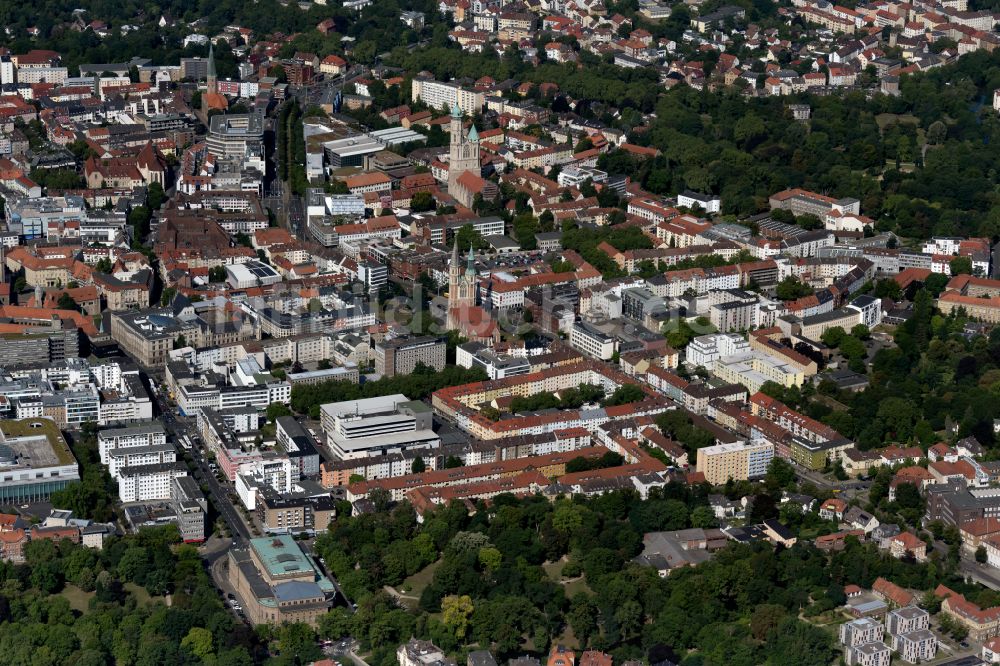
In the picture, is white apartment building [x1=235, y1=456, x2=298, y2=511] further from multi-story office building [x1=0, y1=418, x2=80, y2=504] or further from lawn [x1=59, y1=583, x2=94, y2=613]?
lawn [x1=59, y1=583, x2=94, y2=613]

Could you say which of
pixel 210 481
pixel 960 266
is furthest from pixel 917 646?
pixel 960 266

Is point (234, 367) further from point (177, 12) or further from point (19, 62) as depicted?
point (177, 12)

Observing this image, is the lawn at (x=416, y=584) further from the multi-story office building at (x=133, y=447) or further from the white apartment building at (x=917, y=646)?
the white apartment building at (x=917, y=646)

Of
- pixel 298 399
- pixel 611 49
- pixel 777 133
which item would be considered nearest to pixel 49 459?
pixel 298 399

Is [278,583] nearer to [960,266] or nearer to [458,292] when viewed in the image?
[458,292]

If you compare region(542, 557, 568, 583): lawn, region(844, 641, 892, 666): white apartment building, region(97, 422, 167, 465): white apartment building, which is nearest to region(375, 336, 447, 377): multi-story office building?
region(97, 422, 167, 465): white apartment building

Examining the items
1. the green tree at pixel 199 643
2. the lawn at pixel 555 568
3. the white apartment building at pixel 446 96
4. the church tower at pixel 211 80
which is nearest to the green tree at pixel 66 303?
the lawn at pixel 555 568
